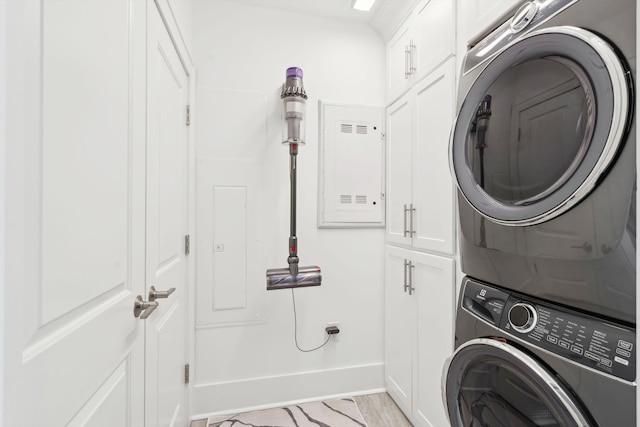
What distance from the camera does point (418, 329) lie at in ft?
5.05

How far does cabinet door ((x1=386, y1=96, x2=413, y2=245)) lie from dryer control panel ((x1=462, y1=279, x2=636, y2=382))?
0.79m

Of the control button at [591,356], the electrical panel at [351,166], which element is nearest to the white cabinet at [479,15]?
the electrical panel at [351,166]

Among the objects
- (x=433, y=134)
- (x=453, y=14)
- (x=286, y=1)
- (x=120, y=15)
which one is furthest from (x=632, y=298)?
(x=286, y=1)

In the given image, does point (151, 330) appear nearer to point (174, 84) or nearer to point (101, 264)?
point (101, 264)

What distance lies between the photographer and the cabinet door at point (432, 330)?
4.28 feet

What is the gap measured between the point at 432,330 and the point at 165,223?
133cm

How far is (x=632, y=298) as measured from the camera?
0.58m

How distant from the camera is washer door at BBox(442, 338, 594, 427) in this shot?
678mm

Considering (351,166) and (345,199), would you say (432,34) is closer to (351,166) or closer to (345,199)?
(351,166)

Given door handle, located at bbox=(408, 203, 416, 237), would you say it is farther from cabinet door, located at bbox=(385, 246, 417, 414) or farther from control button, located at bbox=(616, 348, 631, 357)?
control button, located at bbox=(616, 348, 631, 357)

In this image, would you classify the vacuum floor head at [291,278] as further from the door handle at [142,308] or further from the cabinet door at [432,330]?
the door handle at [142,308]

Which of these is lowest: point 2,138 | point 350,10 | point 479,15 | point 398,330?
point 398,330

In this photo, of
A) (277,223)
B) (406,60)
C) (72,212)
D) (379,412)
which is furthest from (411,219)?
(72,212)

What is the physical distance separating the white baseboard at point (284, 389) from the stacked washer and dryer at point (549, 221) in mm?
1088
